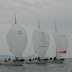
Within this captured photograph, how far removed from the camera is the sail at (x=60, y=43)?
7406cm

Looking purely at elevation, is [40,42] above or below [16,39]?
below

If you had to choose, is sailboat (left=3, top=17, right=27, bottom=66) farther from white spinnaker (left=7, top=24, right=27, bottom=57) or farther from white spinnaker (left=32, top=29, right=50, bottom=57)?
white spinnaker (left=32, top=29, right=50, bottom=57)

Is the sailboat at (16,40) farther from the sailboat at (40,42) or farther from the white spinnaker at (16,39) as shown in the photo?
the sailboat at (40,42)

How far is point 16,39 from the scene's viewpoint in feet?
195

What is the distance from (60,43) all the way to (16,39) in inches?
779

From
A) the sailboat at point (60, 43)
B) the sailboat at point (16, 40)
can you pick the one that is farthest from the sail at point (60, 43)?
the sailboat at point (16, 40)

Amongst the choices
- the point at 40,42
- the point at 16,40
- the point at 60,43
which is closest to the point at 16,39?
the point at 16,40

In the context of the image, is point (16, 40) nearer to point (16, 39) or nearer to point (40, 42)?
point (16, 39)

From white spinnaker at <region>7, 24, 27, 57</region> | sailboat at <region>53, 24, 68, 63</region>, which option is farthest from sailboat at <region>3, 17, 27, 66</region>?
sailboat at <region>53, 24, 68, 63</region>

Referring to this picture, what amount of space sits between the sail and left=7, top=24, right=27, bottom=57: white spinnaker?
58.2 feet

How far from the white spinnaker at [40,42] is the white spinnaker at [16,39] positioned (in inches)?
364

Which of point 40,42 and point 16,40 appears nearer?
point 16,40

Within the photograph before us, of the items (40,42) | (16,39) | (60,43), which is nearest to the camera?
(16,39)

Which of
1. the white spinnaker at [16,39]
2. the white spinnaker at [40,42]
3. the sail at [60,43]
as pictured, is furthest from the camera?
the sail at [60,43]
